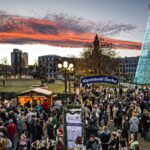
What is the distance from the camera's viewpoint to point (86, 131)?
1733cm

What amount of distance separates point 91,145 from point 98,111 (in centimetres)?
1009

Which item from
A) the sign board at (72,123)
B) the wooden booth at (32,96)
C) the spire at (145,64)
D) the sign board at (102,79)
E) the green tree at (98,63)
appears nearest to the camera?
the sign board at (72,123)

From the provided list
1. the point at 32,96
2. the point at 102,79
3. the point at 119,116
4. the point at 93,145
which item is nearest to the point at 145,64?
the point at 32,96

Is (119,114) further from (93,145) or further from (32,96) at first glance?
(32,96)

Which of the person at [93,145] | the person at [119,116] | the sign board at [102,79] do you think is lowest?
the person at [119,116]

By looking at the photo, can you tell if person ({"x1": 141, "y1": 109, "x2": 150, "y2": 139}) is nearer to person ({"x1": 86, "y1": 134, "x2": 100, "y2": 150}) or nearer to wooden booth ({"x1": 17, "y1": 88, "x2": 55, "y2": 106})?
person ({"x1": 86, "y1": 134, "x2": 100, "y2": 150})

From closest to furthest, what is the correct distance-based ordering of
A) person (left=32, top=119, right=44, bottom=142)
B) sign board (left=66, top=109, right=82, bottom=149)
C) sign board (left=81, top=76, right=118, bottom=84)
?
sign board (left=66, top=109, right=82, bottom=149)
person (left=32, top=119, right=44, bottom=142)
sign board (left=81, top=76, right=118, bottom=84)

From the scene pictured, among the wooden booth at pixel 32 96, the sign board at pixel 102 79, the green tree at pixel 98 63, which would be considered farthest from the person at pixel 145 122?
the green tree at pixel 98 63

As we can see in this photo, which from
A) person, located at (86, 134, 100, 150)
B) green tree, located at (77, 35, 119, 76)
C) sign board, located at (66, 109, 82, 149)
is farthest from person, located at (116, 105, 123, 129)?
green tree, located at (77, 35, 119, 76)

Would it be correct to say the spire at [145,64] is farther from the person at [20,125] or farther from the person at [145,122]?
the person at [20,125]

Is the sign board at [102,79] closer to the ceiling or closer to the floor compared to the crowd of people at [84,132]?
closer to the ceiling

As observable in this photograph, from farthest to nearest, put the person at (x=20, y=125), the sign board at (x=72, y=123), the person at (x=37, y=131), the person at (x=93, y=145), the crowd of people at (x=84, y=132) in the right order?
the person at (x=20, y=125), the person at (x=37, y=131), the sign board at (x=72, y=123), the crowd of people at (x=84, y=132), the person at (x=93, y=145)

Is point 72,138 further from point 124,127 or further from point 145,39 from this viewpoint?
point 145,39

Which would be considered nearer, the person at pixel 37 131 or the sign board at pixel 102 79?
the person at pixel 37 131
